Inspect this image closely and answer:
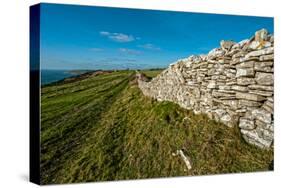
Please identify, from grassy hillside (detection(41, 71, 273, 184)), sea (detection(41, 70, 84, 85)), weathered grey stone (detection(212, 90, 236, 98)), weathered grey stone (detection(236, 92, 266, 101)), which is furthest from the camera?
weathered grey stone (detection(212, 90, 236, 98))

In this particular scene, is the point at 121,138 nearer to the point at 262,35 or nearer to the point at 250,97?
the point at 250,97

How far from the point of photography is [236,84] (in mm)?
8508

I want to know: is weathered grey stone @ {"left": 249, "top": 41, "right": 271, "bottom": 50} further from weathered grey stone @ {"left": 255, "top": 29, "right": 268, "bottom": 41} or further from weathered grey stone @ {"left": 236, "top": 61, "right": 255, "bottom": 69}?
weathered grey stone @ {"left": 236, "top": 61, "right": 255, "bottom": 69}

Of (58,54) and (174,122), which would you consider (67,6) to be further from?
(174,122)

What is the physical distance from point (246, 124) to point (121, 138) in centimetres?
235

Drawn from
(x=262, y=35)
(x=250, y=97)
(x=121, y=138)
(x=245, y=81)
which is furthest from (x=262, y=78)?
(x=121, y=138)

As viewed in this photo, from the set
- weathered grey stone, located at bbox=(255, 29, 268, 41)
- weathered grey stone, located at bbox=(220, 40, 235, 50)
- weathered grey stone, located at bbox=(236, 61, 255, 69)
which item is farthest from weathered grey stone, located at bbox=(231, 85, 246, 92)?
weathered grey stone, located at bbox=(255, 29, 268, 41)

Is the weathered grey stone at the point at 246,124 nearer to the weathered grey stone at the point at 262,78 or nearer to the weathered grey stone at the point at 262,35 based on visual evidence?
the weathered grey stone at the point at 262,78

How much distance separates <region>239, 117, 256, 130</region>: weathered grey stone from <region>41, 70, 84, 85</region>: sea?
325 cm

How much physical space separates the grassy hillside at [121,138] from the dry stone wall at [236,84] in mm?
220

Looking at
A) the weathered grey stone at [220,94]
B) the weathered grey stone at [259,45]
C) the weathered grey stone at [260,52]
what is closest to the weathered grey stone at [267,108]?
the weathered grey stone at [220,94]

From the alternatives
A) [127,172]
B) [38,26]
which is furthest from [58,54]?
[127,172]

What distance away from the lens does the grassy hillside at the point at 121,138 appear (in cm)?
757

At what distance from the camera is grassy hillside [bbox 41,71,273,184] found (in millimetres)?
7570
